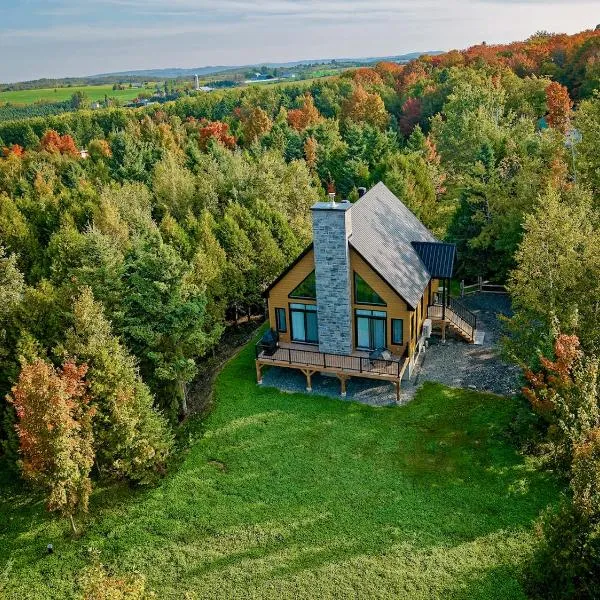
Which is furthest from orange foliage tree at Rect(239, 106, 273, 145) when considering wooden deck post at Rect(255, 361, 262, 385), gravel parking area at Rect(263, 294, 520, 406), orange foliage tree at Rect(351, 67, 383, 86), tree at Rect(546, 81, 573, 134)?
wooden deck post at Rect(255, 361, 262, 385)

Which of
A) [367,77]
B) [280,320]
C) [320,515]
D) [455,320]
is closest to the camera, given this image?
[320,515]

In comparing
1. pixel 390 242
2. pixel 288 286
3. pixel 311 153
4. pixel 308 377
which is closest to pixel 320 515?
pixel 308 377

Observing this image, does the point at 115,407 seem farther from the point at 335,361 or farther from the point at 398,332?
the point at 398,332

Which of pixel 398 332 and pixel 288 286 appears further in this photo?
pixel 288 286

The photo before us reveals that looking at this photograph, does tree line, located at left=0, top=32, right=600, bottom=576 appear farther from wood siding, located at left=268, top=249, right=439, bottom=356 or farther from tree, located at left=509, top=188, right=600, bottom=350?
wood siding, located at left=268, top=249, right=439, bottom=356

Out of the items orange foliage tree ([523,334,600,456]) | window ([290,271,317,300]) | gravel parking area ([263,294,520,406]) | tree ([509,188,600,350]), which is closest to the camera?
orange foliage tree ([523,334,600,456])

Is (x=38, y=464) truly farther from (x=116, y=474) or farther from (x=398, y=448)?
(x=398, y=448)

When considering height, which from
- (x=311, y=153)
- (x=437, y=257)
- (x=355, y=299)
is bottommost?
(x=355, y=299)
